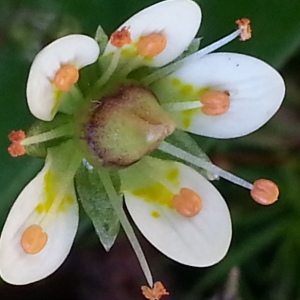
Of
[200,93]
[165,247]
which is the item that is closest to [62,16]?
[200,93]

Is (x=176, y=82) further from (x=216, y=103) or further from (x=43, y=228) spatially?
(x=43, y=228)

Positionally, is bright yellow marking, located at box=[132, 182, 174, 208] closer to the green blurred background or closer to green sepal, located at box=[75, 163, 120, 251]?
green sepal, located at box=[75, 163, 120, 251]

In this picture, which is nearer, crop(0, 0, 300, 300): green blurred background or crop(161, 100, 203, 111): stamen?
crop(161, 100, 203, 111): stamen

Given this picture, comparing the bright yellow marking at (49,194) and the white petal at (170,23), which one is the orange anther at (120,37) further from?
the bright yellow marking at (49,194)

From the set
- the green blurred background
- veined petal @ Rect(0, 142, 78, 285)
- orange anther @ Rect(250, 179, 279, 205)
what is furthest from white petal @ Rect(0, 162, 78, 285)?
the green blurred background

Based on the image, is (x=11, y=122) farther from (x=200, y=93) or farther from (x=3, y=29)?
(x=200, y=93)

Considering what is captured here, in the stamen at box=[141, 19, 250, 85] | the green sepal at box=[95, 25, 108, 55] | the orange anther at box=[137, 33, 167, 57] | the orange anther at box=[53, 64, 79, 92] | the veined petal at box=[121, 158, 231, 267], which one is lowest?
the veined petal at box=[121, 158, 231, 267]
